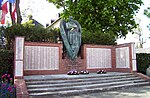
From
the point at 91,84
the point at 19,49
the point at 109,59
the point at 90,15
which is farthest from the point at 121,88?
the point at 90,15

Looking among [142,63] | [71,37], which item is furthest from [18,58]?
[142,63]

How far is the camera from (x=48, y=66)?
12.9 metres

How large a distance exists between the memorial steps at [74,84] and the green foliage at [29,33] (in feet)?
11.0

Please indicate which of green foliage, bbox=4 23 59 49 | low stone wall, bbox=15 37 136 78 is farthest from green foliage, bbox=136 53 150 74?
green foliage, bbox=4 23 59 49

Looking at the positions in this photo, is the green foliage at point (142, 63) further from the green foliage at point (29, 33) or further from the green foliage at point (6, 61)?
the green foliage at point (6, 61)

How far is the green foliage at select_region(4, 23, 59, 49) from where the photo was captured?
13008 mm

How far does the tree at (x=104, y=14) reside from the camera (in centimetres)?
1942

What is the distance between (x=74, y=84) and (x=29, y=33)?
5139 mm

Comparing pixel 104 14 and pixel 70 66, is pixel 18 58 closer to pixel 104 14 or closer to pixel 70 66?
pixel 70 66

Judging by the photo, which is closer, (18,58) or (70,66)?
(18,58)

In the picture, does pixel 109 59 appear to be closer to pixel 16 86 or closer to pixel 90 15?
pixel 90 15

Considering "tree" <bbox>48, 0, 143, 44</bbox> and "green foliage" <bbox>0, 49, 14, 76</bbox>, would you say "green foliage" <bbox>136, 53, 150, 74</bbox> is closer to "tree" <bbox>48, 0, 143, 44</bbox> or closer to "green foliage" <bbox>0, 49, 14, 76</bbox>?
"tree" <bbox>48, 0, 143, 44</bbox>

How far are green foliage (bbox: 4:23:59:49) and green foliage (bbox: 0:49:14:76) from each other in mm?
1631

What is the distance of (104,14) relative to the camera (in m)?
19.3
